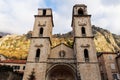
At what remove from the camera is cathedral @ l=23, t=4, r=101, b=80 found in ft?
69.1

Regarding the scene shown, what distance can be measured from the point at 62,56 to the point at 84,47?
425 cm

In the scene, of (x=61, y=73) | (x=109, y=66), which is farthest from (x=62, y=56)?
(x=109, y=66)

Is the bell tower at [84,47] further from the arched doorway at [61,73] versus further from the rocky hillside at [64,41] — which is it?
the rocky hillside at [64,41]

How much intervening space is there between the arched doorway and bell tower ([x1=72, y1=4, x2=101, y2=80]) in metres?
2.42

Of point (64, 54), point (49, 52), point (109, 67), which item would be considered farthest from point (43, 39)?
point (109, 67)

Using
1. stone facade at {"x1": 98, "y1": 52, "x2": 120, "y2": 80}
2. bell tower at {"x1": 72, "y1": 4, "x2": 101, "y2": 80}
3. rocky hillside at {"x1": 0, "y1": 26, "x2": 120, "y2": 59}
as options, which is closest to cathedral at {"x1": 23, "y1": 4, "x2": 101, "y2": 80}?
bell tower at {"x1": 72, "y1": 4, "x2": 101, "y2": 80}

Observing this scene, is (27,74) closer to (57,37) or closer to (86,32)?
(86,32)

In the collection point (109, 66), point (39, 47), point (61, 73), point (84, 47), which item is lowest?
point (61, 73)

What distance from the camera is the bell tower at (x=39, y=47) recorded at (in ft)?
69.6

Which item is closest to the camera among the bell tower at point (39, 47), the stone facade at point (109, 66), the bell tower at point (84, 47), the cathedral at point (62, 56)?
the bell tower at point (84, 47)

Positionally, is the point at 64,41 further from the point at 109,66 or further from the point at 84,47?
the point at 84,47

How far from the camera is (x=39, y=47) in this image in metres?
23.9

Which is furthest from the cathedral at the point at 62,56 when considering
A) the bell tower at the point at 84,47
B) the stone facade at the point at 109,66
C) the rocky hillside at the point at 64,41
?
Result: the rocky hillside at the point at 64,41

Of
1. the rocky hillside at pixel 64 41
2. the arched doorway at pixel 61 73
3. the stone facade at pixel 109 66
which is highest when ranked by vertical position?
the rocky hillside at pixel 64 41
